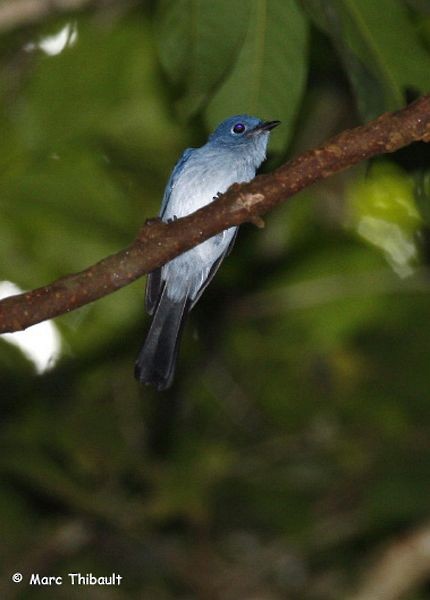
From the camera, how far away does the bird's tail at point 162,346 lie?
3.63m

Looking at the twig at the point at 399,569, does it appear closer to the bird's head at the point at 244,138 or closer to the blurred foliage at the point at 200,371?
the blurred foliage at the point at 200,371

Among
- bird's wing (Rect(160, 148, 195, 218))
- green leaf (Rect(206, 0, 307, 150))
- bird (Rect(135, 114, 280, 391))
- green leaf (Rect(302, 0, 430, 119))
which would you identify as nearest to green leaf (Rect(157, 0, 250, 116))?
green leaf (Rect(206, 0, 307, 150))

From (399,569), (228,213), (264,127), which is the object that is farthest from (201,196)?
(399,569)

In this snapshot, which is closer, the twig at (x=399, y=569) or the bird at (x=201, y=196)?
the bird at (x=201, y=196)

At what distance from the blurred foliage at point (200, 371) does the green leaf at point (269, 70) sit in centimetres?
131

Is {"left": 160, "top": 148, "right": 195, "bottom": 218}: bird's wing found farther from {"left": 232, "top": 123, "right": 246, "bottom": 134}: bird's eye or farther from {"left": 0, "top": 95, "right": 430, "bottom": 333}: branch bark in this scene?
{"left": 0, "top": 95, "right": 430, "bottom": 333}: branch bark

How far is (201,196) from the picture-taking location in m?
4.73

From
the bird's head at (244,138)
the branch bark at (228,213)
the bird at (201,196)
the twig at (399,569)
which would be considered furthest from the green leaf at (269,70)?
the twig at (399,569)

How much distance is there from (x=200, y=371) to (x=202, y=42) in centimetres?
491

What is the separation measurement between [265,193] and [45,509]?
232 inches

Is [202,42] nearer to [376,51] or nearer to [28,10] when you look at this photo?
[376,51]

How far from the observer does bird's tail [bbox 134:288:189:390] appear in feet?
11.9

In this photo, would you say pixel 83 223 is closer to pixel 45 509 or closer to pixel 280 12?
pixel 280 12

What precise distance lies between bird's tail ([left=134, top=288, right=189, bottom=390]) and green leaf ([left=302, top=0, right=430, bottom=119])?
117cm
